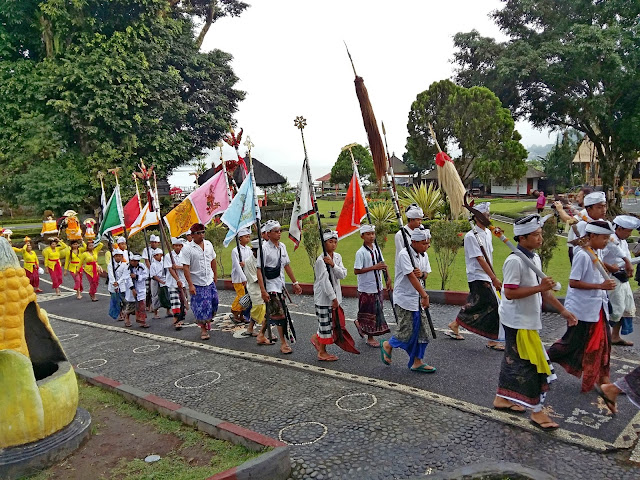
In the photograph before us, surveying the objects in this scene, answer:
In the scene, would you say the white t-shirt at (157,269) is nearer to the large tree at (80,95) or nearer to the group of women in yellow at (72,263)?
the group of women in yellow at (72,263)

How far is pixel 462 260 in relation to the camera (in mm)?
12883

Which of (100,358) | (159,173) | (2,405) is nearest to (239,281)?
(100,358)

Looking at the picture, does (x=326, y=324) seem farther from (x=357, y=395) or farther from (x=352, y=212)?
(x=352, y=212)

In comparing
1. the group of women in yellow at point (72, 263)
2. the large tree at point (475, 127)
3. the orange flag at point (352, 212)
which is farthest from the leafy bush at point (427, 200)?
the orange flag at point (352, 212)

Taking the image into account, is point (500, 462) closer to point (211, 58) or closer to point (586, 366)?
point (586, 366)

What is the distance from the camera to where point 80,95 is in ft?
68.2

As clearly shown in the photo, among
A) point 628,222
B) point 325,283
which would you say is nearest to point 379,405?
point 325,283

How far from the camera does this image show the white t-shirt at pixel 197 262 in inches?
308

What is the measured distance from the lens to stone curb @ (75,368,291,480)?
11.7 ft

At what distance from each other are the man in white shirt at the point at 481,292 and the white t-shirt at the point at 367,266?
1.15 meters

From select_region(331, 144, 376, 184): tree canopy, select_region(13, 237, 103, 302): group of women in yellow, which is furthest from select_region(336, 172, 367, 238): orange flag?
select_region(331, 144, 376, 184): tree canopy

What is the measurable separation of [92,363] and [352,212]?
4.36m

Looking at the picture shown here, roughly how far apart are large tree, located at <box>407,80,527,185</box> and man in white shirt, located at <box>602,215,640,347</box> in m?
18.8

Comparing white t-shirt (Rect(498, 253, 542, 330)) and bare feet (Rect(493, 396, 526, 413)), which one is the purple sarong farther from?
white t-shirt (Rect(498, 253, 542, 330))
